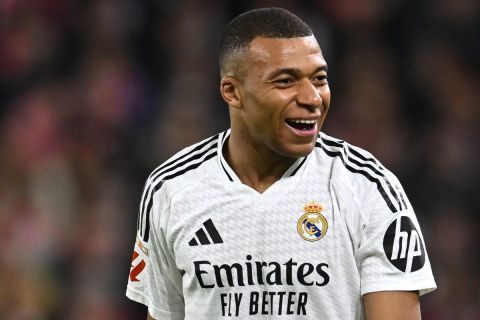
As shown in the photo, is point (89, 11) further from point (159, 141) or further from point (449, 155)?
point (449, 155)

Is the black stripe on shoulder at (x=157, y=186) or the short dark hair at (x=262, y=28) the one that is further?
the black stripe on shoulder at (x=157, y=186)

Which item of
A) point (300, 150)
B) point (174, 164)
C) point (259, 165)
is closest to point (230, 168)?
point (259, 165)

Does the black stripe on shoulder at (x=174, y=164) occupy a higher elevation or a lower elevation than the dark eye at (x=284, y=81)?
lower

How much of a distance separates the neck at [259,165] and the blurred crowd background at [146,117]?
116 inches

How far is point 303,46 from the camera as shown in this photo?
3064 mm

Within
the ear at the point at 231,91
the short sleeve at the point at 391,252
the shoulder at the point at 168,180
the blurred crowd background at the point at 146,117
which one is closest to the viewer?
the short sleeve at the point at 391,252

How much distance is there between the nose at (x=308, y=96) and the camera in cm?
303

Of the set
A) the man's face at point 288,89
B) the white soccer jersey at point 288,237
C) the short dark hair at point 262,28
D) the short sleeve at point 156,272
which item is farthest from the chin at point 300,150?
the short sleeve at point 156,272

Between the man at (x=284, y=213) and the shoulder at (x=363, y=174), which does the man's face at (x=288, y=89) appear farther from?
the shoulder at (x=363, y=174)

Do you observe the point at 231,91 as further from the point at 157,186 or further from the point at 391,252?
the point at 391,252

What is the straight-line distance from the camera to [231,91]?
3.21m

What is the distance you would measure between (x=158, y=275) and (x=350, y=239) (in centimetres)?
69

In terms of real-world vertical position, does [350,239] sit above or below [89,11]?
below

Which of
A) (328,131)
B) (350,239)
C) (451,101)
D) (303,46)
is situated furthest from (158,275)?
(451,101)
